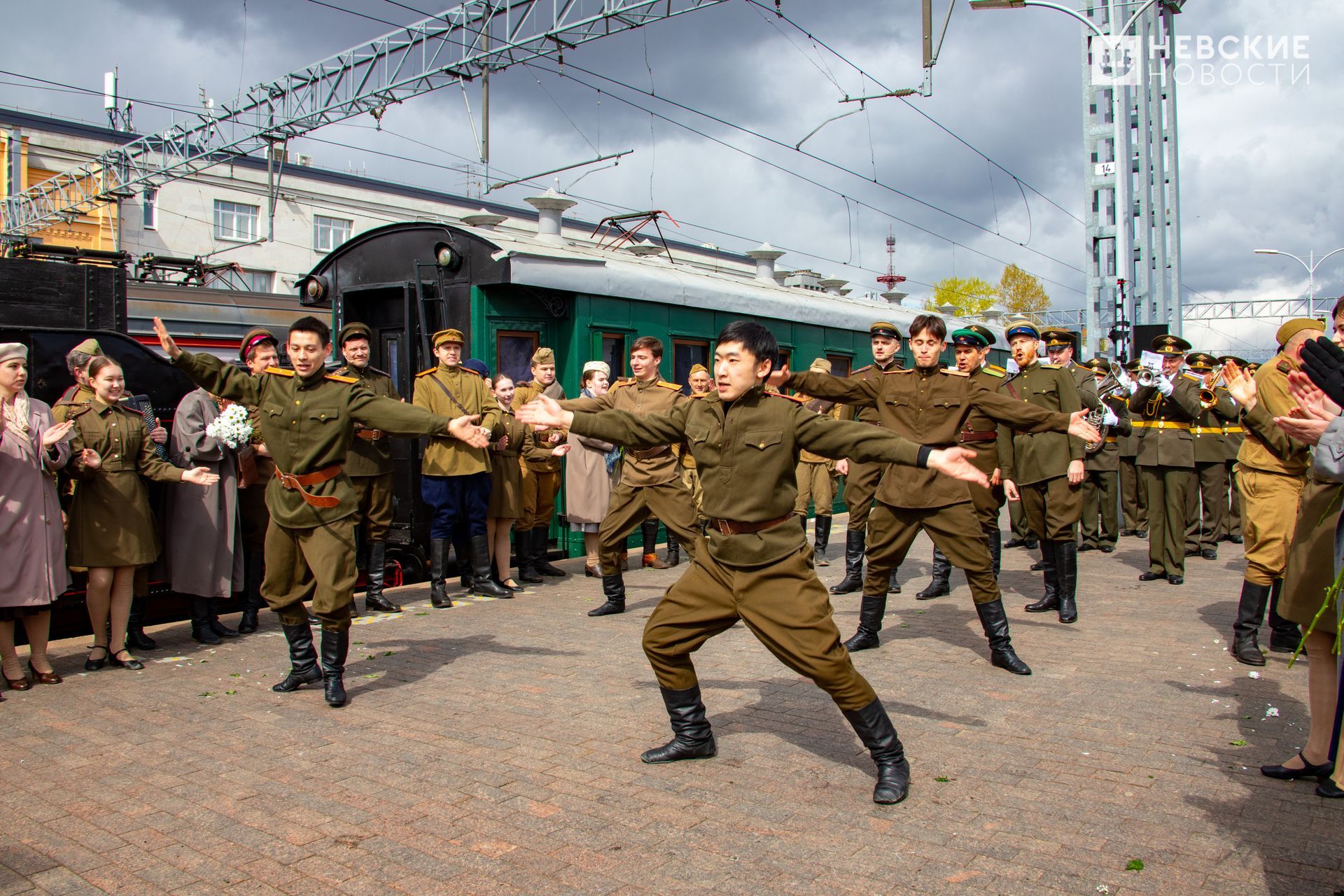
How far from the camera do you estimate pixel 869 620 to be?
6.87m

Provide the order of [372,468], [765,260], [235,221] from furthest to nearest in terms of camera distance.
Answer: [235,221], [765,260], [372,468]

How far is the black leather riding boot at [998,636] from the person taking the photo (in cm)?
635

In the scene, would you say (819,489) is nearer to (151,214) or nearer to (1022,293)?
(151,214)

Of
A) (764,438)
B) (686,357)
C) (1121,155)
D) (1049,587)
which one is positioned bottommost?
(1049,587)

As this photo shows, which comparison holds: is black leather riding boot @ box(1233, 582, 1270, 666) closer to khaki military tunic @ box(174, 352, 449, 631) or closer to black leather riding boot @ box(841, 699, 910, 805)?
black leather riding boot @ box(841, 699, 910, 805)

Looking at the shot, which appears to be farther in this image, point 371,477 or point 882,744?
point 371,477

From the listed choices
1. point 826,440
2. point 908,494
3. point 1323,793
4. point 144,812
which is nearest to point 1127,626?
point 908,494

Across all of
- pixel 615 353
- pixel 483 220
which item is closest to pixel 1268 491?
→ pixel 615 353

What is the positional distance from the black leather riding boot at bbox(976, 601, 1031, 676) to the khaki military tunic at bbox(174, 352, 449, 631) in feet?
11.2

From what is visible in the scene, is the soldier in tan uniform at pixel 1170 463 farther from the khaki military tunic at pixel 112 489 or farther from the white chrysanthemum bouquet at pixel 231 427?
the khaki military tunic at pixel 112 489

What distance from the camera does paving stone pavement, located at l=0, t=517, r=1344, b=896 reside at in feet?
12.0

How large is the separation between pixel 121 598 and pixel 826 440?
4.75 metres

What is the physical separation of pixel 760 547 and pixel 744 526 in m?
0.13

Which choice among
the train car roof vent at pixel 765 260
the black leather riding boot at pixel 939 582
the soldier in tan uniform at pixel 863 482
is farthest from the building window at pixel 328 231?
the black leather riding boot at pixel 939 582
